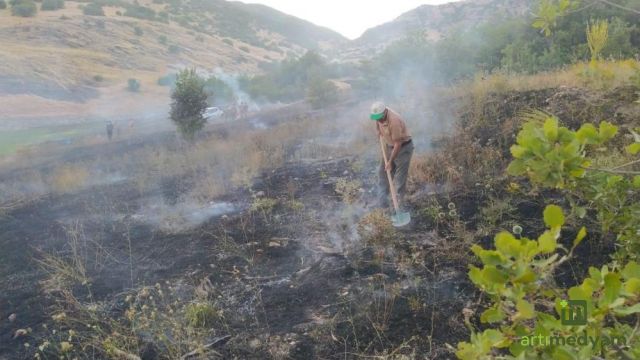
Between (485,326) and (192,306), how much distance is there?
2.43 meters

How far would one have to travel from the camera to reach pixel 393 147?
5461mm

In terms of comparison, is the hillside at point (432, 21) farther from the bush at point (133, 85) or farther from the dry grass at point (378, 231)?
the dry grass at point (378, 231)

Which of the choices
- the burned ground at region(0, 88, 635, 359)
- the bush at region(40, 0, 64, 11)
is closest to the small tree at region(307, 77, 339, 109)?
the burned ground at region(0, 88, 635, 359)

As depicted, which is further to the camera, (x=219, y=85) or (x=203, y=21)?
(x=203, y=21)

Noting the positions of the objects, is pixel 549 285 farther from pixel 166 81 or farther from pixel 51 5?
pixel 51 5

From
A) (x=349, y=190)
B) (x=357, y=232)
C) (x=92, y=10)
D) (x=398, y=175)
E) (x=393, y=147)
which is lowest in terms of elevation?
(x=357, y=232)

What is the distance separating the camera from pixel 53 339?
12.6 feet

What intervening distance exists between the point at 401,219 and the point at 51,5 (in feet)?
137

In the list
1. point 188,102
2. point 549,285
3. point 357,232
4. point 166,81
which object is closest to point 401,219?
point 357,232

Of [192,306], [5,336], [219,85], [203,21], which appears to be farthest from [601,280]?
[203,21]

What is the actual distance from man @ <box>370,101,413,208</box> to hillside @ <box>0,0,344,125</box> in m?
21.6

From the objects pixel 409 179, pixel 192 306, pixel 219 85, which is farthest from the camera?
pixel 219 85

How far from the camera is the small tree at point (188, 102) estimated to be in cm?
1076

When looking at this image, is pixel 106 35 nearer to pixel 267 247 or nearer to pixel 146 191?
pixel 146 191
